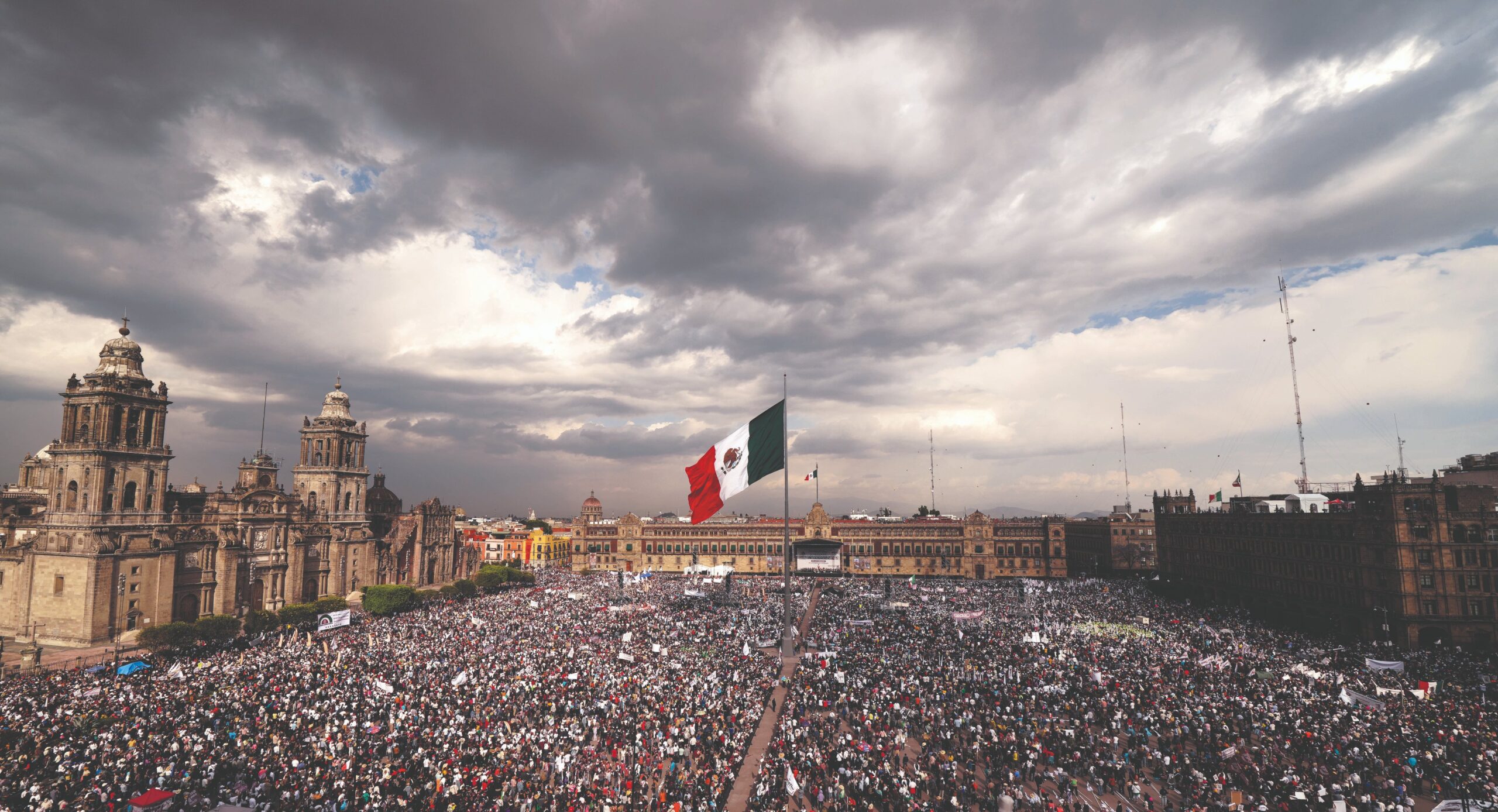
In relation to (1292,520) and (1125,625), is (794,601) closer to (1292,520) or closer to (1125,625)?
(1125,625)

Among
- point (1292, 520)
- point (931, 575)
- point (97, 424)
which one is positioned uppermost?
point (97, 424)

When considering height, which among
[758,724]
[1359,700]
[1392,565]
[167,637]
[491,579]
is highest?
[1392,565]

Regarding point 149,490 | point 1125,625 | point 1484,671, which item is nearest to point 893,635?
point 1125,625

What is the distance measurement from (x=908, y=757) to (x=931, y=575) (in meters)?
87.0

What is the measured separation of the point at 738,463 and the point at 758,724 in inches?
507

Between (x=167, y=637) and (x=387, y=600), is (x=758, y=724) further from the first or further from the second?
(x=387, y=600)

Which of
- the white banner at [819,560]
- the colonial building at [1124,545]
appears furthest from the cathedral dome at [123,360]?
the colonial building at [1124,545]

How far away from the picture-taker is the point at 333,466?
88.2 m

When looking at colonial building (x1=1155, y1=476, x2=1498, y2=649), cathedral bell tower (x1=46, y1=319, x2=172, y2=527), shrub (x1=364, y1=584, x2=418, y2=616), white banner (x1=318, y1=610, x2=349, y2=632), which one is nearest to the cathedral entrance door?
cathedral bell tower (x1=46, y1=319, x2=172, y2=527)

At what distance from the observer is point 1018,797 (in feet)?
75.2

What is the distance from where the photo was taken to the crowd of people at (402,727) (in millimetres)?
22500

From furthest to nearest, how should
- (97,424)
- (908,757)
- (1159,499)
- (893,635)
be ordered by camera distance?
(1159,499) → (97,424) → (893,635) → (908,757)

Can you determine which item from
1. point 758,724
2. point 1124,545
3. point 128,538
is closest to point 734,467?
point 758,724

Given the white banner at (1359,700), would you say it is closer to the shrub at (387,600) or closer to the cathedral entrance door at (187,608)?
the shrub at (387,600)
